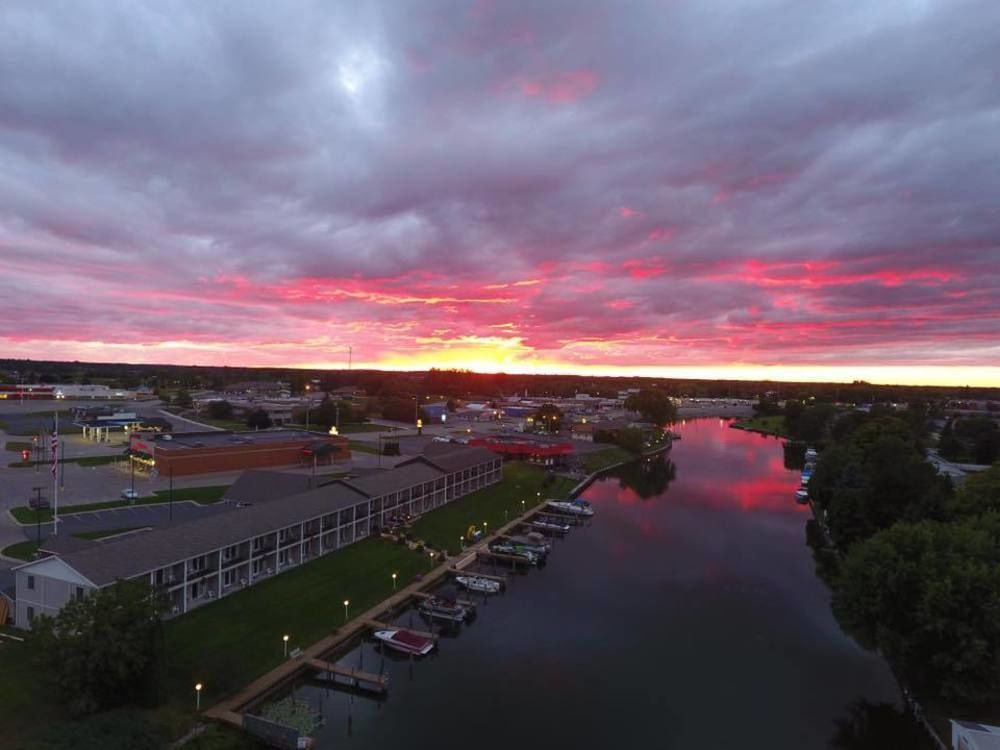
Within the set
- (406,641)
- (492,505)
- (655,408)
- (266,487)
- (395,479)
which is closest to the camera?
(406,641)

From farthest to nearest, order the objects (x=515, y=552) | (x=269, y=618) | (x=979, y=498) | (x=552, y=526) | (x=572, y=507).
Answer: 1. (x=572, y=507)
2. (x=552, y=526)
3. (x=515, y=552)
4. (x=979, y=498)
5. (x=269, y=618)

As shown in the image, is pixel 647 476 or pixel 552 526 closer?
pixel 552 526

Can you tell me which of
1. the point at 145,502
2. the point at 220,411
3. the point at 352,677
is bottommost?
the point at 352,677

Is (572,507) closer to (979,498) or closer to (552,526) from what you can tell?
(552,526)

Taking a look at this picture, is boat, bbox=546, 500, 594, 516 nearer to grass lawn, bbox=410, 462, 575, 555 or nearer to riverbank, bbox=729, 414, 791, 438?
grass lawn, bbox=410, 462, 575, 555

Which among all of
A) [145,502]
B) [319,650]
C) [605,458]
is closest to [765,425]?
[605,458]

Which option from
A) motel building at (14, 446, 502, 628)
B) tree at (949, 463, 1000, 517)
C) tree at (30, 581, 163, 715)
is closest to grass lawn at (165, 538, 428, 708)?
motel building at (14, 446, 502, 628)

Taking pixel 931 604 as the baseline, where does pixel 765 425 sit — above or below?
below

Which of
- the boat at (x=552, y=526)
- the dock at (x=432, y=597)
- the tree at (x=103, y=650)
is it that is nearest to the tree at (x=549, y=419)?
the boat at (x=552, y=526)
